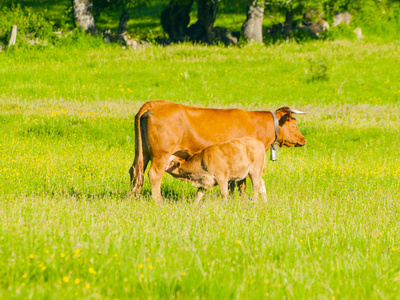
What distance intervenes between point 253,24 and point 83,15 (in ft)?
32.9

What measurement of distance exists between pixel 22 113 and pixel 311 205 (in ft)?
33.4

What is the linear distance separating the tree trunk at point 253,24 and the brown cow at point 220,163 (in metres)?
23.2

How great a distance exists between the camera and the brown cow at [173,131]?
7945mm

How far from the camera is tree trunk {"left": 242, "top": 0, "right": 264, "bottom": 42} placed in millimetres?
30078

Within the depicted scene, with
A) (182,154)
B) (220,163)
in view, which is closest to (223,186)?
(220,163)

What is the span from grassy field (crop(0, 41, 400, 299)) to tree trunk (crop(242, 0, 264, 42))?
6.10 metres

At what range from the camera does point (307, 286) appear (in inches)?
164

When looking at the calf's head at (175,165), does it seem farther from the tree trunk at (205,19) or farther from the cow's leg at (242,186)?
the tree trunk at (205,19)

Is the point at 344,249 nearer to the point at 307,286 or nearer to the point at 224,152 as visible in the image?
the point at 307,286

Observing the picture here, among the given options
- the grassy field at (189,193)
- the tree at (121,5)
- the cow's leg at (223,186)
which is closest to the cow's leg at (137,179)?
the grassy field at (189,193)

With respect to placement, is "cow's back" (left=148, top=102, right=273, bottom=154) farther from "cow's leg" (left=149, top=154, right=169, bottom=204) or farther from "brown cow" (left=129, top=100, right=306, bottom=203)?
"cow's leg" (left=149, top=154, right=169, bottom=204)

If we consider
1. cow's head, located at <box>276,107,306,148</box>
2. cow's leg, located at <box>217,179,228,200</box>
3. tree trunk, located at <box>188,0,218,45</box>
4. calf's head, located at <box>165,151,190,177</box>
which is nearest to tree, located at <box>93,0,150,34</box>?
tree trunk, located at <box>188,0,218,45</box>

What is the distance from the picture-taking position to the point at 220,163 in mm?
7859

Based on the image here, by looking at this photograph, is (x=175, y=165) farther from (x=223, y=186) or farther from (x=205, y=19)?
(x=205, y=19)
